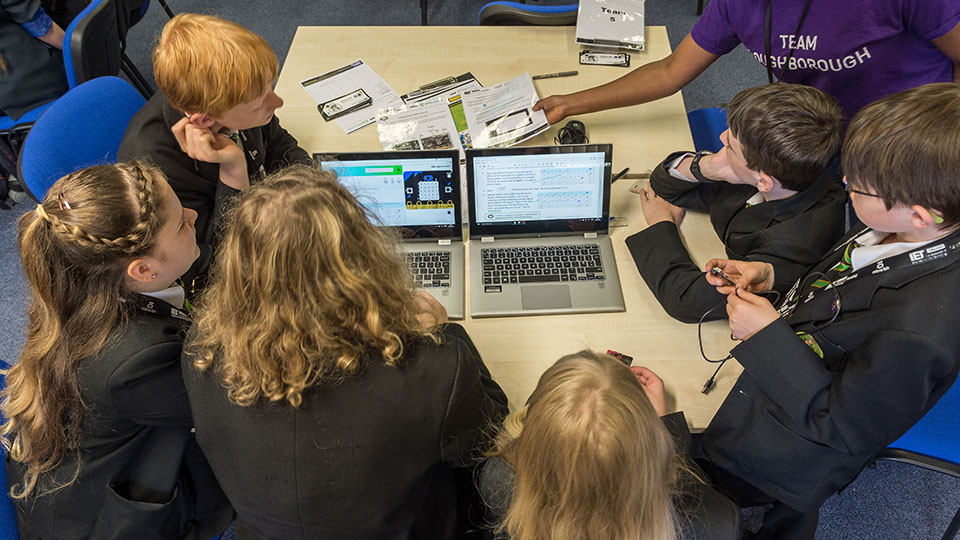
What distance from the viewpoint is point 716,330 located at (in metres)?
1.50

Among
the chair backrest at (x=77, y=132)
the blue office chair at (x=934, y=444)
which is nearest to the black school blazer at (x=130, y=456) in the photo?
the chair backrest at (x=77, y=132)

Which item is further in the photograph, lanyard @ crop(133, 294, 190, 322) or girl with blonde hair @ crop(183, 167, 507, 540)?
lanyard @ crop(133, 294, 190, 322)

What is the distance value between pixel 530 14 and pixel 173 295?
1695 mm

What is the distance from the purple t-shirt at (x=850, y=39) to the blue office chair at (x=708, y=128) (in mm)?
350

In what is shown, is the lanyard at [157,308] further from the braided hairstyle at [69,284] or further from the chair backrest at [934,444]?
the chair backrest at [934,444]

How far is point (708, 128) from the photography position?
218 cm

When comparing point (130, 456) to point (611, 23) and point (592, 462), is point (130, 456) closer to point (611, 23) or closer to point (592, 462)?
point (592, 462)

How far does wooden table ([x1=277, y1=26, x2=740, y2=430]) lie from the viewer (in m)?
1.45

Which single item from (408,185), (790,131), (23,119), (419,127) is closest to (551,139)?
(419,127)

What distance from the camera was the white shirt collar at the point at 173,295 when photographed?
1.34m

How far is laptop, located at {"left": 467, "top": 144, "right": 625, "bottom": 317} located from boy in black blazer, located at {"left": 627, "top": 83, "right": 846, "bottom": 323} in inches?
4.8

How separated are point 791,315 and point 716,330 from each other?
0.20 m

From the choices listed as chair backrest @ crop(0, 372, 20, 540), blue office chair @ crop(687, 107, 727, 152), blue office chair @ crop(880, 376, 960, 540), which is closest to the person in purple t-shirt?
blue office chair @ crop(687, 107, 727, 152)

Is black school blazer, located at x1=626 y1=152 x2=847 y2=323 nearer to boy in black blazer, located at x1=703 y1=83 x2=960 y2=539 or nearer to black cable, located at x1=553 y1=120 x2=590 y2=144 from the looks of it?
boy in black blazer, located at x1=703 y1=83 x2=960 y2=539
